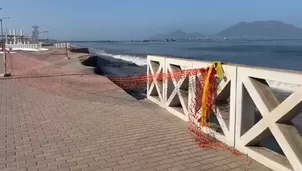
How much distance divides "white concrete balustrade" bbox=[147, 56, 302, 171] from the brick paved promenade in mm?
290

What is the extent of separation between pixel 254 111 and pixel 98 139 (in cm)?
244

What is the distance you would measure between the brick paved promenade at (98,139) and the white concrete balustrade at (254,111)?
0.95ft

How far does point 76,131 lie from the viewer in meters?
6.23

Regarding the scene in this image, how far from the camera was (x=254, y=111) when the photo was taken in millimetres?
5051

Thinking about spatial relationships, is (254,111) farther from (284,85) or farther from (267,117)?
(284,85)

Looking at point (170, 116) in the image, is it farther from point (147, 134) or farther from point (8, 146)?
point (8, 146)

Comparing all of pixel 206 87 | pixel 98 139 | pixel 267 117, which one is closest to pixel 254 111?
pixel 267 117

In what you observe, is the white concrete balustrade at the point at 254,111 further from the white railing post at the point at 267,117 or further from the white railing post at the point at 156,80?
the white railing post at the point at 156,80

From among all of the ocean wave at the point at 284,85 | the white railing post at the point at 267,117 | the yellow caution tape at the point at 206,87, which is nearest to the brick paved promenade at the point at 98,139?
the white railing post at the point at 267,117

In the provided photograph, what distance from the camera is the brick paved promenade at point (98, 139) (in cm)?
455

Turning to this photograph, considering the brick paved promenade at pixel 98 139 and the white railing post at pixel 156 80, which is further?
the white railing post at pixel 156 80

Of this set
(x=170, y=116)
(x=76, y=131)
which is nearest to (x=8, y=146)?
A: (x=76, y=131)

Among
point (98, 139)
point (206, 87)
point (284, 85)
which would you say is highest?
point (206, 87)

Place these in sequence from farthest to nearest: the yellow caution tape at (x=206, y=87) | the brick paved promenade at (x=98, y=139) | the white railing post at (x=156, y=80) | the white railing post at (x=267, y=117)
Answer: the white railing post at (x=156, y=80) < the yellow caution tape at (x=206, y=87) < the brick paved promenade at (x=98, y=139) < the white railing post at (x=267, y=117)
